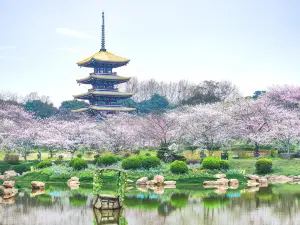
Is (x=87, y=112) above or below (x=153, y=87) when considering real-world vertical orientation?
below

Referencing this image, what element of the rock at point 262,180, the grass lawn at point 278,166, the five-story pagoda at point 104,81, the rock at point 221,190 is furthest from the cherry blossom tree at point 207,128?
the five-story pagoda at point 104,81

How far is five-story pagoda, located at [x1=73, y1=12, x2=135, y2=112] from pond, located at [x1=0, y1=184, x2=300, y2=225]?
42.1 metres

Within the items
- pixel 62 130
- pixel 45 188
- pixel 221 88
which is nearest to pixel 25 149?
pixel 62 130

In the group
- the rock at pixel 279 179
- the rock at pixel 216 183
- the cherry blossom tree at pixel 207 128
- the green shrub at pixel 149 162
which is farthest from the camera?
the cherry blossom tree at pixel 207 128

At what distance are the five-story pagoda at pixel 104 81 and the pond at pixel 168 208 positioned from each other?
42.1 meters

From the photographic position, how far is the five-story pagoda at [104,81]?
251ft

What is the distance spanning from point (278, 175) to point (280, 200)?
1334 centimetres

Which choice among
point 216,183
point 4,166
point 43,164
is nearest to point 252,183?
point 216,183

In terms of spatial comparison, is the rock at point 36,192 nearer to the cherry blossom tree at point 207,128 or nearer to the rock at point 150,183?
the rock at point 150,183

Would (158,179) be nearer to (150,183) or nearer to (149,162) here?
(150,183)

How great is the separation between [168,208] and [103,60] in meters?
54.0

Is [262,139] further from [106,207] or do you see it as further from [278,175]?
[106,207]

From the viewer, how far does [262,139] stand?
1999 inches

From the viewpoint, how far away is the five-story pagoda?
76375 millimetres
